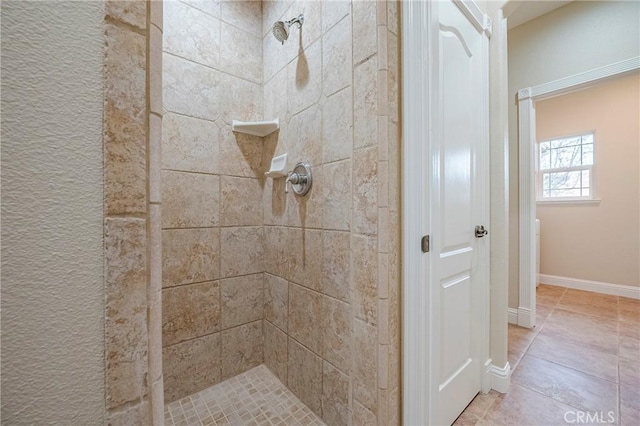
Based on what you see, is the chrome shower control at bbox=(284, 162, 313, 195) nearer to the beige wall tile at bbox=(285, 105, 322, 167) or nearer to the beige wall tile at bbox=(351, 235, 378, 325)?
the beige wall tile at bbox=(285, 105, 322, 167)

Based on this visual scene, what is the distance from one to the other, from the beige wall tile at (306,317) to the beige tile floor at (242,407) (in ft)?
1.09

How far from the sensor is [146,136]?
1.34 ft

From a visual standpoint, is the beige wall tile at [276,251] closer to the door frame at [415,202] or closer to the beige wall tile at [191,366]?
the beige wall tile at [191,366]

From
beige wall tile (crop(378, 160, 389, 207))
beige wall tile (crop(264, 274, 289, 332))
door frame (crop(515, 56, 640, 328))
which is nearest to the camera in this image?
beige wall tile (crop(378, 160, 389, 207))

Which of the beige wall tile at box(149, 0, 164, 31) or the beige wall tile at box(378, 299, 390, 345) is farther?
the beige wall tile at box(378, 299, 390, 345)

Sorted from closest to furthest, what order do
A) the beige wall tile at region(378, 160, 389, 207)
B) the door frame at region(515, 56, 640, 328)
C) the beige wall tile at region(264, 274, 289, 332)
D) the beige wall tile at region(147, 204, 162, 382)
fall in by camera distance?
the beige wall tile at region(147, 204, 162, 382) < the beige wall tile at region(378, 160, 389, 207) < the beige wall tile at region(264, 274, 289, 332) < the door frame at region(515, 56, 640, 328)

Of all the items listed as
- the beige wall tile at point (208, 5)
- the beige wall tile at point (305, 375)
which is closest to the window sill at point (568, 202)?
the beige wall tile at point (305, 375)

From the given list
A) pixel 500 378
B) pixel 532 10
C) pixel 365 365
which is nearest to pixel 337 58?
pixel 365 365

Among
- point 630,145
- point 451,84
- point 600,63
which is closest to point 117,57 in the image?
point 451,84

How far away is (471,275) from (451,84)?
950mm

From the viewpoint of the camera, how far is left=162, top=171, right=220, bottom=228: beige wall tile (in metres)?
1.35

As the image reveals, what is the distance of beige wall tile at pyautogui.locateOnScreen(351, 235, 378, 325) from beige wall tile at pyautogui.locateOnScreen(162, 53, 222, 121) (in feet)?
3.76

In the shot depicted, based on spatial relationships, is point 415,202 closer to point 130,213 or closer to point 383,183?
point 383,183

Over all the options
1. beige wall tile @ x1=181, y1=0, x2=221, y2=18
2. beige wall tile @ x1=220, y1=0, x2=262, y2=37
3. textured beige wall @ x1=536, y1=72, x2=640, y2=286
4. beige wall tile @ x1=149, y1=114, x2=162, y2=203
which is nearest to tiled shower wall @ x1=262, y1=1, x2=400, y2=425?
beige wall tile @ x1=220, y1=0, x2=262, y2=37
